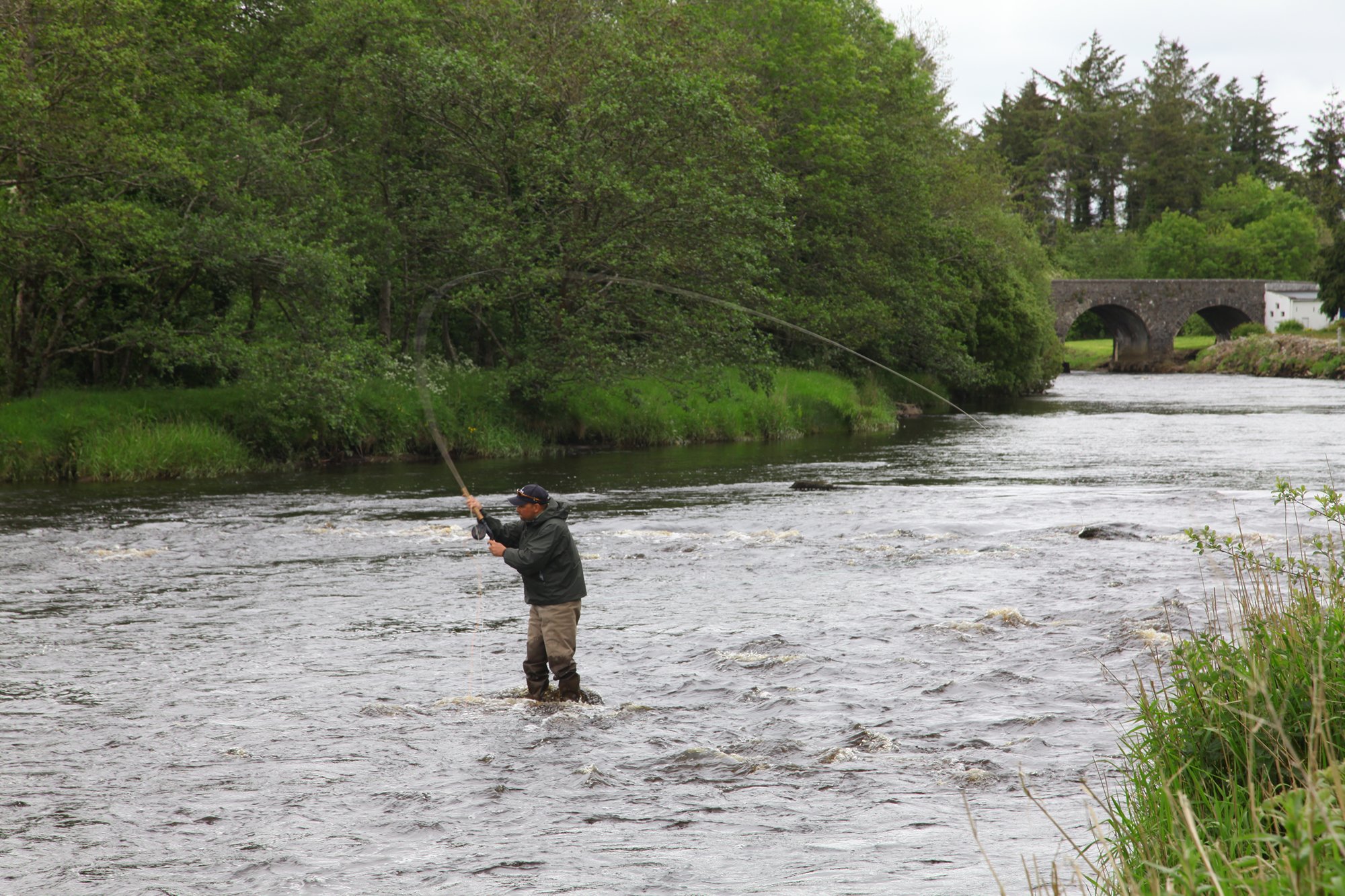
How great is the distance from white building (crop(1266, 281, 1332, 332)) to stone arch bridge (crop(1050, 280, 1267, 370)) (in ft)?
1.92

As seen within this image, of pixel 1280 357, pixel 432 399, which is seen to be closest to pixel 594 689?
pixel 432 399

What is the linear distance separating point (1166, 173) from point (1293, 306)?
96.7 feet

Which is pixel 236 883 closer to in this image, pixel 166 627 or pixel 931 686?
pixel 931 686

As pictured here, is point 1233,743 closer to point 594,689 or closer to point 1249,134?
point 594,689

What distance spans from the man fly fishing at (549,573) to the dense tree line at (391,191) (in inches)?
666

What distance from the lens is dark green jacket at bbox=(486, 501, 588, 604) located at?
9.69 metres

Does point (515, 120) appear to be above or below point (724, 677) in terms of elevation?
above

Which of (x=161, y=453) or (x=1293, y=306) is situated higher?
(x=1293, y=306)

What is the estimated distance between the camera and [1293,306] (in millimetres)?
87938

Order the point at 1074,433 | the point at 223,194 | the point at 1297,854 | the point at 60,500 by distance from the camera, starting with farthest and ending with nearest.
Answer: the point at 1074,433
the point at 223,194
the point at 60,500
the point at 1297,854

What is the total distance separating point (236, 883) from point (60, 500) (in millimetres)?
16967

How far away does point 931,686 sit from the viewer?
10.0 m

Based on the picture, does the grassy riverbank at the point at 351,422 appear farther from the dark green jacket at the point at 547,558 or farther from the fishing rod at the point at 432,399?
the dark green jacket at the point at 547,558


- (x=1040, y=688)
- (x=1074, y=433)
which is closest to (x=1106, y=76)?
(x=1074, y=433)
